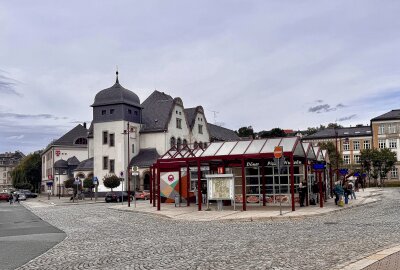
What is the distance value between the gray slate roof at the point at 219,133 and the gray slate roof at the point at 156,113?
47.3 ft

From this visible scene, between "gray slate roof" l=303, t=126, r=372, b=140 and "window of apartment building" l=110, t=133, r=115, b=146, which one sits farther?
"gray slate roof" l=303, t=126, r=372, b=140

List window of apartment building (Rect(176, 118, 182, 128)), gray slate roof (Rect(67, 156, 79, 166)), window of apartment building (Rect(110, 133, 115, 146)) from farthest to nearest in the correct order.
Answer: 1. gray slate roof (Rect(67, 156, 79, 166))
2. window of apartment building (Rect(176, 118, 182, 128))
3. window of apartment building (Rect(110, 133, 115, 146))

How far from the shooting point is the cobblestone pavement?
10109 mm

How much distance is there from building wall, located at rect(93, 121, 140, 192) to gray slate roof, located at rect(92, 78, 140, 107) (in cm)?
312

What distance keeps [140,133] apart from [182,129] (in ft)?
24.4

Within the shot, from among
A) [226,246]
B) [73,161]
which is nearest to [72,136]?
[73,161]

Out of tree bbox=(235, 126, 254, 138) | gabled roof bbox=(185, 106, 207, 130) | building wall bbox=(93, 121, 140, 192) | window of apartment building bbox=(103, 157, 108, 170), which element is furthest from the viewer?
tree bbox=(235, 126, 254, 138)

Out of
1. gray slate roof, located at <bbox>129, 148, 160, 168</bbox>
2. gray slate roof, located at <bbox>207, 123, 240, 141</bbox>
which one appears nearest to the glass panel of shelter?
gray slate roof, located at <bbox>129, 148, 160, 168</bbox>

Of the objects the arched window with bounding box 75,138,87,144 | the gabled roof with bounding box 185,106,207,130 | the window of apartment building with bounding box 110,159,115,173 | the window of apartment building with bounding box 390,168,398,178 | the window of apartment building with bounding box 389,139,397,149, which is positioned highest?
the gabled roof with bounding box 185,106,207,130

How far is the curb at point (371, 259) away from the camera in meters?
8.91

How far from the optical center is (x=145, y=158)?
228 ft

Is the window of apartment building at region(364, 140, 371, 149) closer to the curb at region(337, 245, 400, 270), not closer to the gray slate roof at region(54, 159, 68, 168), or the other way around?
the gray slate roof at region(54, 159, 68, 168)

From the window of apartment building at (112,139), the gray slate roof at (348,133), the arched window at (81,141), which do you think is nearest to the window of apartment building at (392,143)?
the gray slate roof at (348,133)

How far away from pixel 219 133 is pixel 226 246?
275 ft
